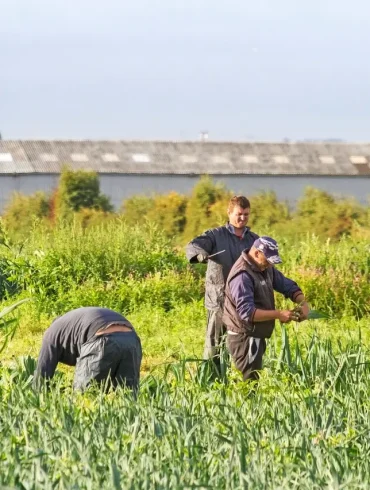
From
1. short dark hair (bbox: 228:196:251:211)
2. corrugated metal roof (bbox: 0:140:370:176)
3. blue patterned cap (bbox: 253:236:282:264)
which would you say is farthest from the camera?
corrugated metal roof (bbox: 0:140:370:176)

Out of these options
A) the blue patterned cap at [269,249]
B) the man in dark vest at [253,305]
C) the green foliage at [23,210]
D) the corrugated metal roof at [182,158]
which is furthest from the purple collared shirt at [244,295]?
the corrugated metal roof at [182,158]

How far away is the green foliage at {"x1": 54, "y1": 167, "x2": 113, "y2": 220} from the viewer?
108ft

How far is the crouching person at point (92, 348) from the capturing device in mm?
6922

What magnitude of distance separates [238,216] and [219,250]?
316 mm

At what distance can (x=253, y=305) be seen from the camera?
25.3 ft

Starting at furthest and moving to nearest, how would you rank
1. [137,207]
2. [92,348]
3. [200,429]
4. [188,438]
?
[137,207] < [92,348] < [200,429] < [188,438]

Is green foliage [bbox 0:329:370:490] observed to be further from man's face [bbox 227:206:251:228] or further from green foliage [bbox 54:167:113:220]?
green foliage [bbox 54:167:113:220]

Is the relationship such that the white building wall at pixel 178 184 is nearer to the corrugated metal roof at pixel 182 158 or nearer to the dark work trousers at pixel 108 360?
the corrugated metal roof at pixel 182 158

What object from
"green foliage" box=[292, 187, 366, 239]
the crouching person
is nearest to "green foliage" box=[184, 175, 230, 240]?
"green foliage" box=[292, 187, 366, 239]

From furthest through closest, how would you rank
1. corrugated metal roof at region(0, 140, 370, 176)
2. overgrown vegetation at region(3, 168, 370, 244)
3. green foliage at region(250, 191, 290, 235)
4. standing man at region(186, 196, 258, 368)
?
1. corrugated metal roof at region(0, 140, 370, 176)
2. green foliage at region(250, 191, 290, 235)
3. overgrown vegetation at region(3, 168, 370, 244)
4. standing man at region(186, 196, 258, 368)

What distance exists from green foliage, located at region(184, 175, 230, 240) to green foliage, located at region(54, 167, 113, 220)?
179 inches

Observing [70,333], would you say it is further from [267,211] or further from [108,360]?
[267,211]

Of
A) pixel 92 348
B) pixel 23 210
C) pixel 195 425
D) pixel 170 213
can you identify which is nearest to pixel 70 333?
pixel 92 348

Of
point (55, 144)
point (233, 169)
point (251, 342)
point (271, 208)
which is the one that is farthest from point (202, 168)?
point (251, 342)
